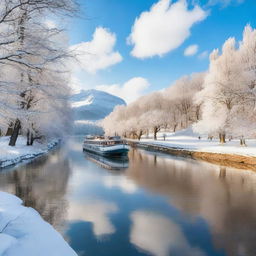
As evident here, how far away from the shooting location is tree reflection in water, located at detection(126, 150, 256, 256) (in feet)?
25.5

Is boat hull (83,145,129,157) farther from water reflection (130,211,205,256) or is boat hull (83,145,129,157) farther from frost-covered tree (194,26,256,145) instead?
water reflection (130,211,205,256)

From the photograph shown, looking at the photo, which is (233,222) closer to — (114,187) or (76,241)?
(76,241)

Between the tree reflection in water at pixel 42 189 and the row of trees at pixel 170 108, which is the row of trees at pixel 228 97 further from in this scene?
the tree reflection in water at pixel 42 189

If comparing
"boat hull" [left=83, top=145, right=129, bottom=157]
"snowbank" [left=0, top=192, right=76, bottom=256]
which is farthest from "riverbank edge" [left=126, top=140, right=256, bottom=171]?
"snowbank" [left=0, top=192, right=76, bottom=256]

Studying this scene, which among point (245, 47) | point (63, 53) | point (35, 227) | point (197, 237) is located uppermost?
point (245, 47)

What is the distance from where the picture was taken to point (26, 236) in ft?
18.8

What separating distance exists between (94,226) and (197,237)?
331 centimetres

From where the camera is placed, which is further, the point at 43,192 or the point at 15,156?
the point at 15,156

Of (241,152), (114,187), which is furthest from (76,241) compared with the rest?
(241,152)

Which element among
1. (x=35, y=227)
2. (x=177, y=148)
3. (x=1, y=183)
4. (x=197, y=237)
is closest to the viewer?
(x=35, y=227)

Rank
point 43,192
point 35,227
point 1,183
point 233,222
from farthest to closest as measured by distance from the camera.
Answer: point 1,183
point 43,192
point 233,222
point 35,227

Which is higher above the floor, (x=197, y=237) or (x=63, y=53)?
(x=63, y=53)

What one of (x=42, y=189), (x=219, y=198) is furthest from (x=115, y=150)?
(x=219, y=198)

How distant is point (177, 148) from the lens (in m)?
37.9
